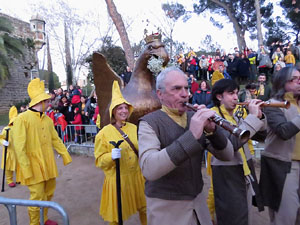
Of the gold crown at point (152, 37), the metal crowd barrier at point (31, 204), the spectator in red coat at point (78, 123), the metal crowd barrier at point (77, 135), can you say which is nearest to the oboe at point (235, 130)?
the metal crowd barrier at point (31, 204)

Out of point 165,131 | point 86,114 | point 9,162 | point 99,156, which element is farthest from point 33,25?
point 165,131

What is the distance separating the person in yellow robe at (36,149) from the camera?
3262 millimetres

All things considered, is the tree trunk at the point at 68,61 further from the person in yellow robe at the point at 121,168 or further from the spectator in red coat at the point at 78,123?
the person in yellow robe at the point at 121,168

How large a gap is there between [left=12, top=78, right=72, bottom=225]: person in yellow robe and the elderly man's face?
245 cm

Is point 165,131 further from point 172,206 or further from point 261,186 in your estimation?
point 261,186

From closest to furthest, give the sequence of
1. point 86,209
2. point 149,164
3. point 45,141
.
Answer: point 149,164, point 45,141, point 86,209

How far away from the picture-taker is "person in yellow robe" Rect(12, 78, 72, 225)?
3262mm

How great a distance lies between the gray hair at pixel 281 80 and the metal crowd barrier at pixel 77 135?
19.1 ft

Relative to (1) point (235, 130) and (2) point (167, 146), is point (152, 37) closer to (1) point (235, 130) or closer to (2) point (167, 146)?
(2) point (167, 146)

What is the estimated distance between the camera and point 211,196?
10.3 feet

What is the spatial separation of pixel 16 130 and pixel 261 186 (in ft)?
10.4

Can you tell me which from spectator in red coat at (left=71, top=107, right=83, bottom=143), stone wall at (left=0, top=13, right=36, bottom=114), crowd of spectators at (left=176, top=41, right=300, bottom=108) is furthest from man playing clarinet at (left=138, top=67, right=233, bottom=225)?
stone wall at (left=0, top=13, right=36, bottom=114)

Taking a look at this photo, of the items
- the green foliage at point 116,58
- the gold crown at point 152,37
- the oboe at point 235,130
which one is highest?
the green foliage at point 116,58

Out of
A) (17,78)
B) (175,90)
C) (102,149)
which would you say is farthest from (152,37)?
(17,78)
